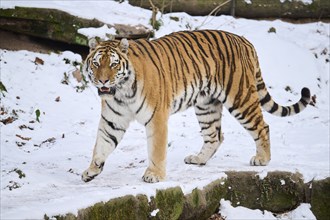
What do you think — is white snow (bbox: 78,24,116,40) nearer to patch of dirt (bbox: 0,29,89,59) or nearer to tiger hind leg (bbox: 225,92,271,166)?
patch of dirt (bbox: 0,29,89,59)

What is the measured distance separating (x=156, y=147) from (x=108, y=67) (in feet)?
2.75

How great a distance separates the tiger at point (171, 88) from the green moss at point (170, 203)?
12.3 inches

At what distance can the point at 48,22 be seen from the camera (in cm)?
838

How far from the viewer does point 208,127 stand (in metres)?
5.72

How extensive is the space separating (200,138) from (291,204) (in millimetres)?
2466

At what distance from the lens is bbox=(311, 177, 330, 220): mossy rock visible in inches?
199

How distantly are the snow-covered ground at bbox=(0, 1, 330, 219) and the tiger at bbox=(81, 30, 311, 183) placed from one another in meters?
0.34

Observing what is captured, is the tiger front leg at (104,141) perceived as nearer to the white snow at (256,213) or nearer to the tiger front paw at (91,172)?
the tiger front paw at (91,172)

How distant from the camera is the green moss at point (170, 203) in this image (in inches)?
162

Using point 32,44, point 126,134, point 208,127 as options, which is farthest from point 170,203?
point 32,44

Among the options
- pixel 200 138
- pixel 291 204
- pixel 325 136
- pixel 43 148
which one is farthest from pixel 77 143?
pixel 325 136

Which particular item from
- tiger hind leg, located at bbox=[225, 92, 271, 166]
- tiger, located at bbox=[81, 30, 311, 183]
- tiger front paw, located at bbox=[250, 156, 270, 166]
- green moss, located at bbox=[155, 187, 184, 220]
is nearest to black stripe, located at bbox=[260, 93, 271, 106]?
tiger, located at bbox=[81, 30, 311, 183]

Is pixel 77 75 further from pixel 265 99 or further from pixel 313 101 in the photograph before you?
→ pixel 313 101

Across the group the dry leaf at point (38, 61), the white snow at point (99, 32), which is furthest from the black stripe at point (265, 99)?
the dry leaf at point (38, 61)
